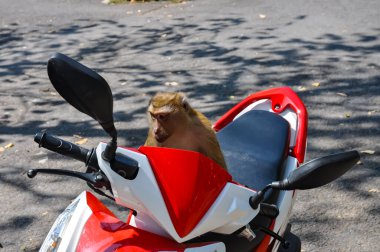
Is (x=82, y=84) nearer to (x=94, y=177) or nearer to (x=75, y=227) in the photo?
(x=94, y=177)

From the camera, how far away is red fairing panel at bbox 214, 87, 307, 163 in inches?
121

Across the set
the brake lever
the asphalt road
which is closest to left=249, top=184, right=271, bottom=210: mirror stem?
the brake lever

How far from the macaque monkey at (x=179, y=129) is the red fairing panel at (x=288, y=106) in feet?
1.70

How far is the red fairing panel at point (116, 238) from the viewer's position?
1994 millimetres

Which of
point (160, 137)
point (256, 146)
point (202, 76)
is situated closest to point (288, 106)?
point (256, 146)

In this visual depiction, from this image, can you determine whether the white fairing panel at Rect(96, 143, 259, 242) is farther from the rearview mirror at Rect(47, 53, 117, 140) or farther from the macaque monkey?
the macaque monkey

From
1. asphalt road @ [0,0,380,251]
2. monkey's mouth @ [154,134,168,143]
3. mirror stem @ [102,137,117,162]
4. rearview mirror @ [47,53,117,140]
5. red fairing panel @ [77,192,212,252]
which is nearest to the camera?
rearview mirror @ [47,53,117,140]

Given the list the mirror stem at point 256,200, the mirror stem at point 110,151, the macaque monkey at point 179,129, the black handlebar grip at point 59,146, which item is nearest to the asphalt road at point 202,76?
the macaque monkey at point 179,129

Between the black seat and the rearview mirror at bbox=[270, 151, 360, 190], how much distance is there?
78 cm

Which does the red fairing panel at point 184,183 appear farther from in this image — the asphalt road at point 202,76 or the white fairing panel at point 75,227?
the asphalt road at point 202,76

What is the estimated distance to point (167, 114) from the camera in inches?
108

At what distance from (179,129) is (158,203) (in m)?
0.87

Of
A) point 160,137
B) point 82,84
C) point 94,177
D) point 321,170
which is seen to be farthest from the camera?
point 160,137

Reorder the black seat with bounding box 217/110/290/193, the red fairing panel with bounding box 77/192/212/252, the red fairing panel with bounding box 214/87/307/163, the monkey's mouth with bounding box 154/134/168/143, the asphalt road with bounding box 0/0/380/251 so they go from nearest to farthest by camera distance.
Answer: the red fairing panel with bounding box 77/192/212/252, the monkey's mouth with bounding box 154/134/168/143, the black seat with bounding box 217/110/290/193, the red fairing panel with bounding box 214/87/307/163, the asphalt road with bounding box 0/0/380/251
